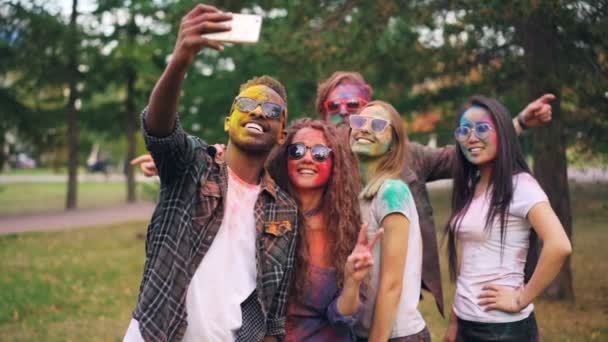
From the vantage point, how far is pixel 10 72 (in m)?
19.6

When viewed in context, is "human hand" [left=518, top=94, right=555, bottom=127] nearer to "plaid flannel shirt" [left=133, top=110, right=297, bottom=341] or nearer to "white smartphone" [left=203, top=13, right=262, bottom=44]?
"plaid flannel shirt" [left=133, top=110, right=297, bottom=341]

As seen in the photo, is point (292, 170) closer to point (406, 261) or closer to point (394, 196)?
point (394, 196)

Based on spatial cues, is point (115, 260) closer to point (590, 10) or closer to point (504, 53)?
point (504, 53)

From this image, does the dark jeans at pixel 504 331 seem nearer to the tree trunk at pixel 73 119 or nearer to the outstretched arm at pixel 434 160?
the outstretched arm at pixel 434 160

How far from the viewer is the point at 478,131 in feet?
12.2

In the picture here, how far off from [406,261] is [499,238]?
528mm

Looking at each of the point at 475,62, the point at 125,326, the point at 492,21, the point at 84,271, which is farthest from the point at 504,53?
the point at 84,271

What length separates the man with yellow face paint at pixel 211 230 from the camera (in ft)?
9.33

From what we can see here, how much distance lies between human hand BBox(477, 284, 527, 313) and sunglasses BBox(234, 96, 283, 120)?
4.25 feet

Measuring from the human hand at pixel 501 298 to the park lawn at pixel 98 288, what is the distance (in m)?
3.78

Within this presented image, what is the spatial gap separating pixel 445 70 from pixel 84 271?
6186 mm

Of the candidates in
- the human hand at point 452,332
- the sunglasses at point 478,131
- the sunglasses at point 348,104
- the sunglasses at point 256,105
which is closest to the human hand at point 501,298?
the human hand at point 452,332

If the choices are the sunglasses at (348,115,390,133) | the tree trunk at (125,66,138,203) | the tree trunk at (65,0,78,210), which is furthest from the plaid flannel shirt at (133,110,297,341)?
the tree trunk at (125,66,138,203)

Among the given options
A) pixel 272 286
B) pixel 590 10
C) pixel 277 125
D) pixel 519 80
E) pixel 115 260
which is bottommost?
pixel 115 260
